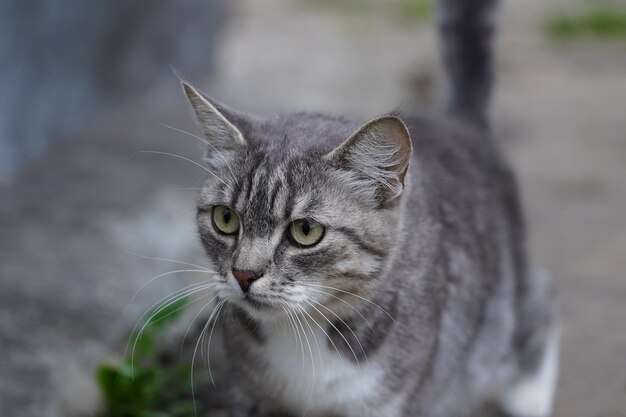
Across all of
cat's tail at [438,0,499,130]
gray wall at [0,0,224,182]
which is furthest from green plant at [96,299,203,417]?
gray wall at [0,0,224,182]

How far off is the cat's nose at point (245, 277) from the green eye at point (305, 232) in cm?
16

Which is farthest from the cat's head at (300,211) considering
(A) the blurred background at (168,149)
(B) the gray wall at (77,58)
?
(B) the gray wall at (77,58)

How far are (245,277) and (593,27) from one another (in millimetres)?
7934

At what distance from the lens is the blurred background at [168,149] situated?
3.85 meters

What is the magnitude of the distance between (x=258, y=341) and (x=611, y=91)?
19.5 feet

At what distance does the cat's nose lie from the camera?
8.40 ft

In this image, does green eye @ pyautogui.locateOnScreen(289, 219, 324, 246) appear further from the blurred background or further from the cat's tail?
the cat's tail

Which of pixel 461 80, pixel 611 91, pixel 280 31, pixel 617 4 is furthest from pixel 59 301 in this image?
pixel 617 4

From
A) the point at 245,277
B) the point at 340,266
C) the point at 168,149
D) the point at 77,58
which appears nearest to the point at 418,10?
the point at 168,149

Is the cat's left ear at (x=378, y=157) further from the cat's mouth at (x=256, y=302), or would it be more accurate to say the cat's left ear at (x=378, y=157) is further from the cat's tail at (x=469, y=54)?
the cat's tail at (x=469, y=54)

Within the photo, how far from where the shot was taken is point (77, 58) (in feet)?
18.5

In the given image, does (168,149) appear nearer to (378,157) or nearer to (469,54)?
(469,54)

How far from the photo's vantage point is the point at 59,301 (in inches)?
156

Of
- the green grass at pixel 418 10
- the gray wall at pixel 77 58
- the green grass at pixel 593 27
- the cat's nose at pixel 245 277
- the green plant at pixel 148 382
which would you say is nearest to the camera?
the cat's nose at pixel 245 277
